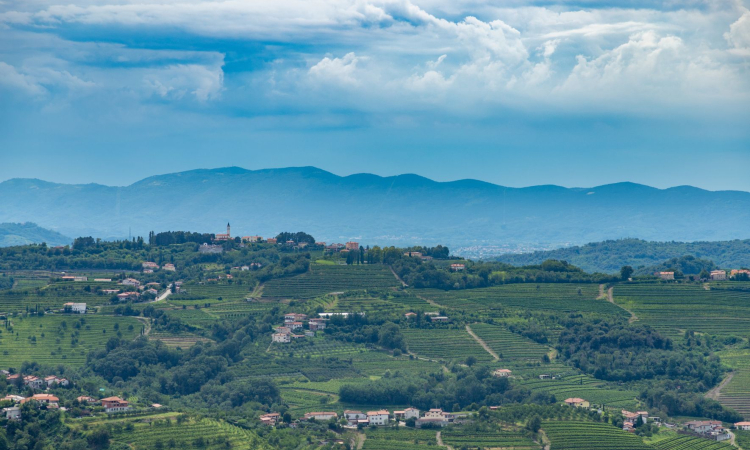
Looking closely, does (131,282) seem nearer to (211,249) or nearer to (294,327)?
(211,249)

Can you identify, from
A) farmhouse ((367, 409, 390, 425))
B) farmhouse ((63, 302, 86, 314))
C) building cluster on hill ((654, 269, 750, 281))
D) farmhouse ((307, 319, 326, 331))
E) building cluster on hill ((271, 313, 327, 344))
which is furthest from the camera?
building cluster on hill ((654, 269, 750, 281))

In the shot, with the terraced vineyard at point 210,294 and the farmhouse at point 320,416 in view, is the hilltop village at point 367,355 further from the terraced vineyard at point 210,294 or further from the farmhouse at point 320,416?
the terraced vineyard at point 210,294

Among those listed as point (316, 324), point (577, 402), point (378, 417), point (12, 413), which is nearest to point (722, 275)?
point (316, 324)

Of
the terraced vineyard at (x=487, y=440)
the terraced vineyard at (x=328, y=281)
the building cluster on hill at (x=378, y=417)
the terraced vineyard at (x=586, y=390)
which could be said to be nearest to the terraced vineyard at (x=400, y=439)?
the terraced vineyard at (x=487, y=440)

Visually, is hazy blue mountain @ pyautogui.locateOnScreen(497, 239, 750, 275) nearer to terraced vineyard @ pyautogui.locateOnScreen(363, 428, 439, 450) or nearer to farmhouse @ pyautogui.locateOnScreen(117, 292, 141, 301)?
farmhouse @ pyautogui.locateOnScreen(117, 292, 141, 301)

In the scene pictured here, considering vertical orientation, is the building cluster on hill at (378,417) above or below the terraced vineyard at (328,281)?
below

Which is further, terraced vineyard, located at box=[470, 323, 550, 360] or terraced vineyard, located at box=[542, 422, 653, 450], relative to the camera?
terraced vineyard, located at box=[470, 323, 550, 360]

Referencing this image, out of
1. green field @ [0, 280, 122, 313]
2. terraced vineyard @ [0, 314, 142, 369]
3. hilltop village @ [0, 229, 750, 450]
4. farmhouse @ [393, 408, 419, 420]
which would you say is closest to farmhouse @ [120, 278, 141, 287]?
hilltop village @ [0, 229, 750, 450]
